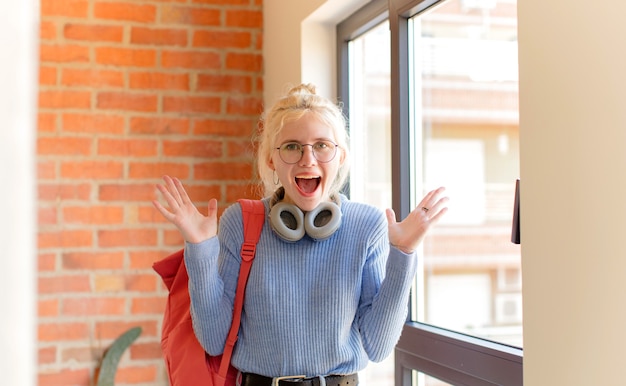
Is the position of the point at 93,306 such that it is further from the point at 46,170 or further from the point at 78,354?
the point at 46,170

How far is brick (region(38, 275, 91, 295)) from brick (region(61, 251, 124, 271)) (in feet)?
0.12

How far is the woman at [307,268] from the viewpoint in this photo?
5.18ft

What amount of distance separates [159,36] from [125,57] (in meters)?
0.16

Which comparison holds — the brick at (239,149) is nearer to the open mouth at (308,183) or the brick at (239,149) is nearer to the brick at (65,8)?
the brick at (65,8)

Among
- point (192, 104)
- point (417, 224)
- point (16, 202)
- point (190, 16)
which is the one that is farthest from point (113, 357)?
point (16, 202)

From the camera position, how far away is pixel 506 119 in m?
1.80

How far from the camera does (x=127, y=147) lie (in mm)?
2906

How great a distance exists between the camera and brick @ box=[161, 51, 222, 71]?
2.96 meters

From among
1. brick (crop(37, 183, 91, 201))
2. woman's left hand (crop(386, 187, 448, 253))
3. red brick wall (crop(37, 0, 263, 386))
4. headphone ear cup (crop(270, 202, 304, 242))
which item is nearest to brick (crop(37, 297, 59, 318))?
red brick wall (crop(37, 0, 263, 386))

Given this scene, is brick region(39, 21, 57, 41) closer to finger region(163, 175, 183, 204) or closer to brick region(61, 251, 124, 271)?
brick region(61, 251, 124, 271)

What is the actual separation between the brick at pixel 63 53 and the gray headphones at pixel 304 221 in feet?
5.01

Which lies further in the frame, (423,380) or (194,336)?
(423,380)

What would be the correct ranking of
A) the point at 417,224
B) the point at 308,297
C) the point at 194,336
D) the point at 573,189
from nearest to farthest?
the point at 573,189, the point at 417,224, the point at 308,297, the point at 194,336

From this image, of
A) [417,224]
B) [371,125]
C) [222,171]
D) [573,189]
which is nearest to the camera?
[573,189]
